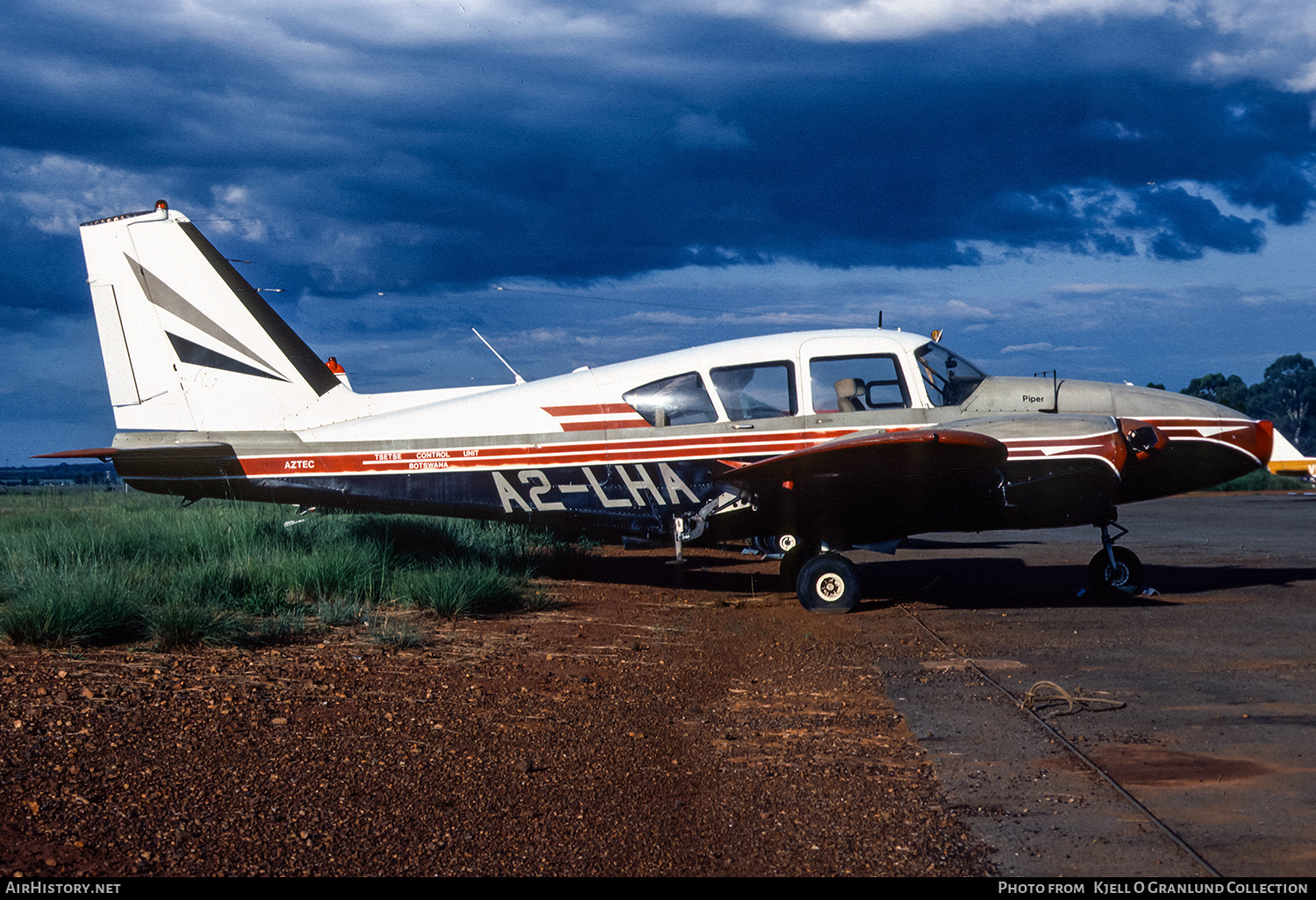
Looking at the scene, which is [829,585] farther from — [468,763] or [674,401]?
[468,763]

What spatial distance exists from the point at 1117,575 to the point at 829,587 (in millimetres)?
3059

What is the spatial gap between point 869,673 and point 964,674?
0.63 metres

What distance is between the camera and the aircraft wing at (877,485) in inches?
318

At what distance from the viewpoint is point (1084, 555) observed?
1385 centimetres

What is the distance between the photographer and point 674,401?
9.39 m

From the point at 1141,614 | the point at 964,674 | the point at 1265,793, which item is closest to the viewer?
the point at 1265,793

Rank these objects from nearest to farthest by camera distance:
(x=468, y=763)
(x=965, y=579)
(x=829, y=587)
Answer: (x=468, y=763) → (x=829, y=587) → (x=965, y=579)

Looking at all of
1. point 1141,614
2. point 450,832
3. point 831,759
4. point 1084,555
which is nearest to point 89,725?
point 450,832

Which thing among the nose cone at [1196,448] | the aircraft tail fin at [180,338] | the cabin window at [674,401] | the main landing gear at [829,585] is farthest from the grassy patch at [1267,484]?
the aircraft tail fin at [180,338]

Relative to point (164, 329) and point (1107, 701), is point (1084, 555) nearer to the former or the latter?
→ point (1107, 701)

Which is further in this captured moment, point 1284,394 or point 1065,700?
point 1284,394

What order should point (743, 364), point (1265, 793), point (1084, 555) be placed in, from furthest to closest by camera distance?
point (1084, 555)
point (743, 364)
point (1265, 793)

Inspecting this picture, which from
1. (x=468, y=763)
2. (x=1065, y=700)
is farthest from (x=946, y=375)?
(x=468, y=763)

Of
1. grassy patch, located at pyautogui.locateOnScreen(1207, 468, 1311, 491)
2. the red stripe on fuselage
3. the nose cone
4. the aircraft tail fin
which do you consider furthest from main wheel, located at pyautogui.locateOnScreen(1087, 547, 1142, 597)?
grassy patch, located at pyautogui.locateOnScreen(1207, 468, 1311, 491)
